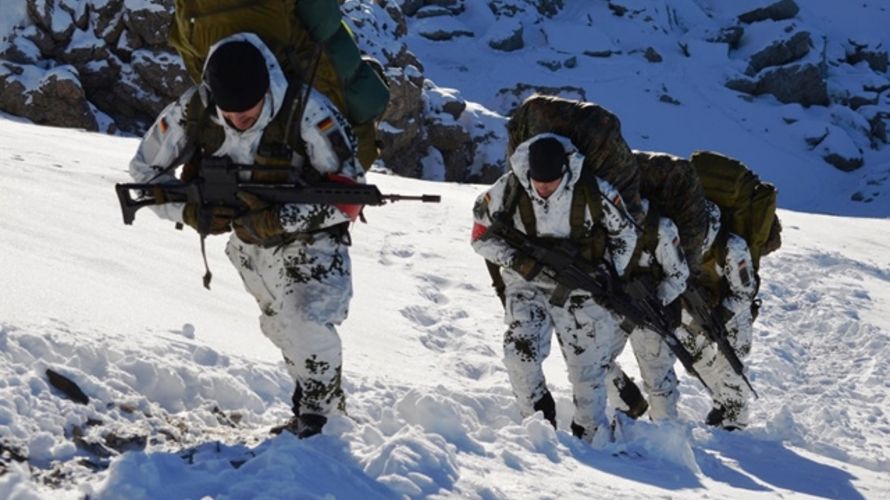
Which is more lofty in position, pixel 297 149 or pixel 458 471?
pixel 297 149

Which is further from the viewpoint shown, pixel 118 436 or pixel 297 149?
pixel 297 149

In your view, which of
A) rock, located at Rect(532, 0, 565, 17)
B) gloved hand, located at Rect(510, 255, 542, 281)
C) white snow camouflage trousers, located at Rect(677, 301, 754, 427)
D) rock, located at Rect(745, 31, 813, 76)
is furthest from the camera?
rock, located at Rect(532, 0, 565, 17)

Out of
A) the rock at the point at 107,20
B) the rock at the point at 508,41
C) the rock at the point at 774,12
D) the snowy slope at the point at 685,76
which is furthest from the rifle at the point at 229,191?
the rock at the point at 774,12

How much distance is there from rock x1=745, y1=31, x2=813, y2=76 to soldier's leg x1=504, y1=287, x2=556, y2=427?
54.3m

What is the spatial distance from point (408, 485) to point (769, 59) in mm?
58009

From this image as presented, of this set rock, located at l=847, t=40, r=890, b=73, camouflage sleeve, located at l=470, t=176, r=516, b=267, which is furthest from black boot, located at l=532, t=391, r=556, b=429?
rock, located at l=847, t=40, r=890, b=73

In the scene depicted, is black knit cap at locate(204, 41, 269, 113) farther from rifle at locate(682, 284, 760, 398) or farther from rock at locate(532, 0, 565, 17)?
rock at locate(532, 0, 565, 17)

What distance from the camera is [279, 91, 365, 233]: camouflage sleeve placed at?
14.9 ft

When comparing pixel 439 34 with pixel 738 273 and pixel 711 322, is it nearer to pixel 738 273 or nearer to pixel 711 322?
pixel 738 273

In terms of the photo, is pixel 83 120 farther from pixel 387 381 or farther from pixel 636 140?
pixel 636 140

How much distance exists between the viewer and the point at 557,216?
253 inches

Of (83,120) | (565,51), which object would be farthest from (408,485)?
(565,51)

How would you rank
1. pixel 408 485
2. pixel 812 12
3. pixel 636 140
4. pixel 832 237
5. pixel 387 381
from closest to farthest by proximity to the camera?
1. pixel 408 485
2. pixel 387 381
3. pixel 832 237
4. pixel 636 140
5. pixel 812 12

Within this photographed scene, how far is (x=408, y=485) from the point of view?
407cm
